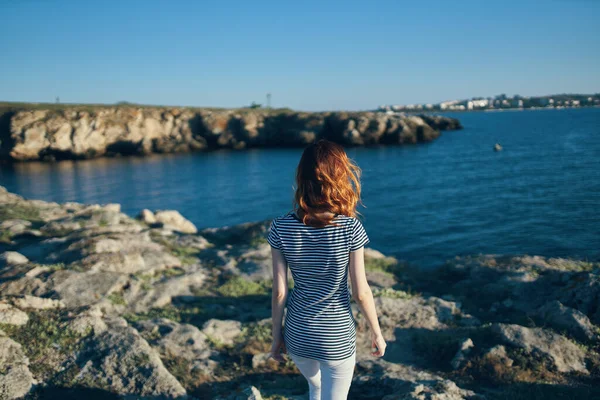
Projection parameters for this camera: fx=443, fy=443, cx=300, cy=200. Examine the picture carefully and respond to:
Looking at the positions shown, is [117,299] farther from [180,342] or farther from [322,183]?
[322,183]

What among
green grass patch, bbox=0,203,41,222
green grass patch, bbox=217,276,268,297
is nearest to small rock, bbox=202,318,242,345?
green grass patch, bbox=217,276,268,297

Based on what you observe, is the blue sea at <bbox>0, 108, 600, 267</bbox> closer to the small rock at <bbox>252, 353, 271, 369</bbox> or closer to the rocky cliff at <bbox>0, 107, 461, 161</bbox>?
the rocky cliff at <bbox>0, 107, 461, 161</bbox>

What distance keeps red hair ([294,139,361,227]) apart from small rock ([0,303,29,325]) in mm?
6441

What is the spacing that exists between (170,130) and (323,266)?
95578 millimetres

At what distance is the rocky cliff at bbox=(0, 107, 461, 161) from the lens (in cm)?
A: 7838

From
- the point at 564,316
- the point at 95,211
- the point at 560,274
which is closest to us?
the point at 564,316

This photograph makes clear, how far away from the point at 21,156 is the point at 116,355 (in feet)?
277

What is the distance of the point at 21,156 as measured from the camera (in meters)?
76.8

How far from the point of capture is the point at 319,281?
3.50 m

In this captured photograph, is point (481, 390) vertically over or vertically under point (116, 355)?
under

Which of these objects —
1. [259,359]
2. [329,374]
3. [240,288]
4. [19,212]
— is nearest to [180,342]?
[259,359]

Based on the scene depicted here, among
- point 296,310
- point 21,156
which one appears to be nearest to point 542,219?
point 296,310

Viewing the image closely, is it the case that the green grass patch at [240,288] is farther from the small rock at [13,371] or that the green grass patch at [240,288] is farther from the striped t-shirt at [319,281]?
the striped t-shirt at [319,281]

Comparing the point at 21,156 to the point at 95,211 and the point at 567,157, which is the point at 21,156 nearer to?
the point at 95,211
